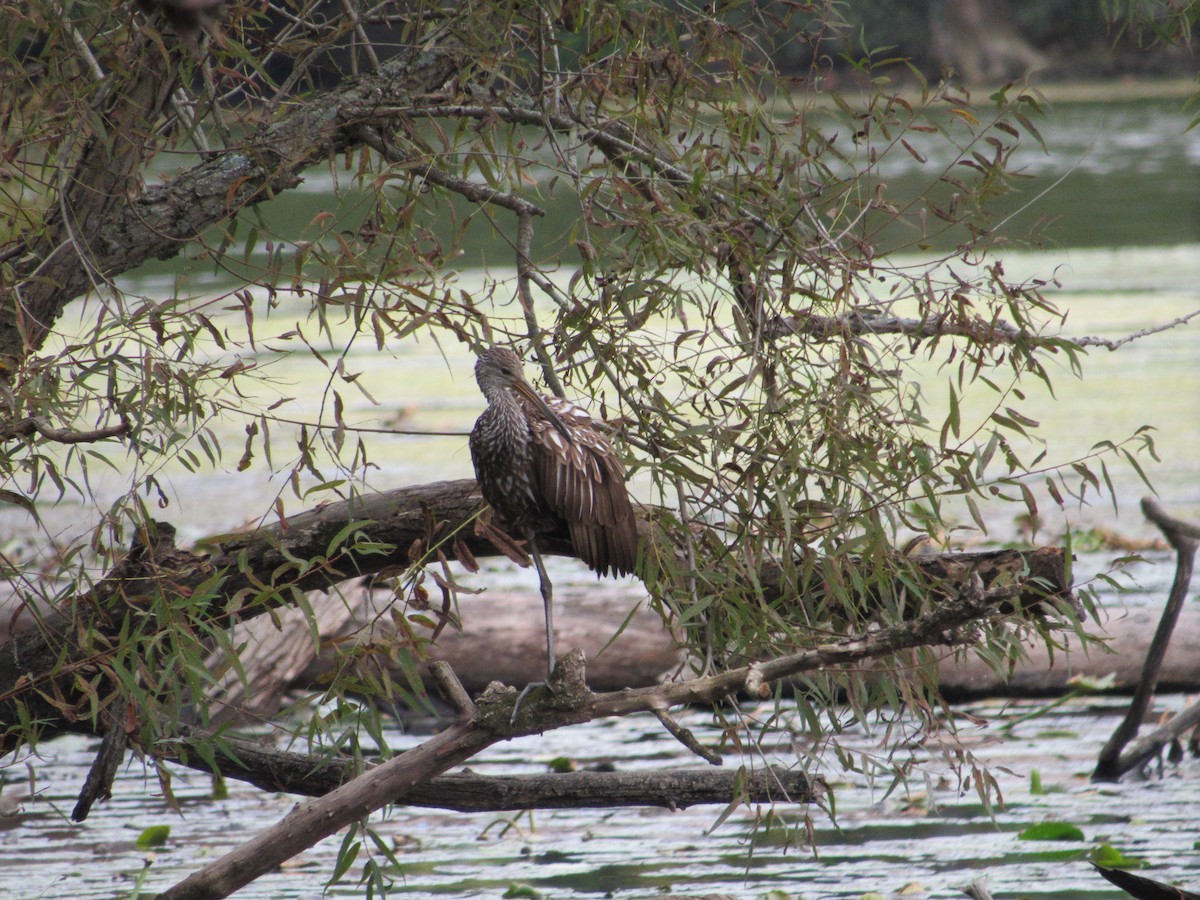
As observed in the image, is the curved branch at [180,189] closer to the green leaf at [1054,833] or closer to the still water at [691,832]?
the still water at [691,832]

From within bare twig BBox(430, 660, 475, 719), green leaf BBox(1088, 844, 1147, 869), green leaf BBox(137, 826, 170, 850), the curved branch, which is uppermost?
the curved branch

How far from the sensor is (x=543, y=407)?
8.20 feet

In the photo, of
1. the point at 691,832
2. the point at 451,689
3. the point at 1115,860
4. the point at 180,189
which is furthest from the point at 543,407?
the point at 1115,860

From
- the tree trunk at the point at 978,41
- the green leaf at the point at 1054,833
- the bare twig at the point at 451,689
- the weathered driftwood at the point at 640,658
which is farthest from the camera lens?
the tree trunk at the point at 978,41

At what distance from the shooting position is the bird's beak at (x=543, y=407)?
2500 mm

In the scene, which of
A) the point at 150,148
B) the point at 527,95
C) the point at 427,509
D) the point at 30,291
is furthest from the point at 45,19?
the point at 427,509

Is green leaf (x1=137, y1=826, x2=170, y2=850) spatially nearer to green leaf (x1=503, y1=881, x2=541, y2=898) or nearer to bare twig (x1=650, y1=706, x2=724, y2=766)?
green leaf (x1=503, y1=881, x2=541, y2=898)

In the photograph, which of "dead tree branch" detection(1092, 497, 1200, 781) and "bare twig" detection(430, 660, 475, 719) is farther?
"dead tree branch" detection(1092, 497, 1200, 781)

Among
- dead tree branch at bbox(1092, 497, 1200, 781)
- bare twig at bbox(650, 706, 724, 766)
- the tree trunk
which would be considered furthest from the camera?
the tree trunk

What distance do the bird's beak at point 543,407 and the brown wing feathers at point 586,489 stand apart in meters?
0.01

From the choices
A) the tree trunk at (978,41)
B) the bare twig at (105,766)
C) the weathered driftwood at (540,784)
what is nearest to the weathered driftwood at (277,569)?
the bare twig at (105,766)

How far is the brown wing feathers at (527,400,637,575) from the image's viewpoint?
2.49 m

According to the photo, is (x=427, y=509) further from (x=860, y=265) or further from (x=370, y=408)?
(x=370, y=408)

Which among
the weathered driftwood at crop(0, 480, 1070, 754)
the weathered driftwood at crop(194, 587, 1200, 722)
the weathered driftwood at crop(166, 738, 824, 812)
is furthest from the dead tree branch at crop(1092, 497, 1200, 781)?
the weathered driftwood at crop(166, 738, 824, 812)
